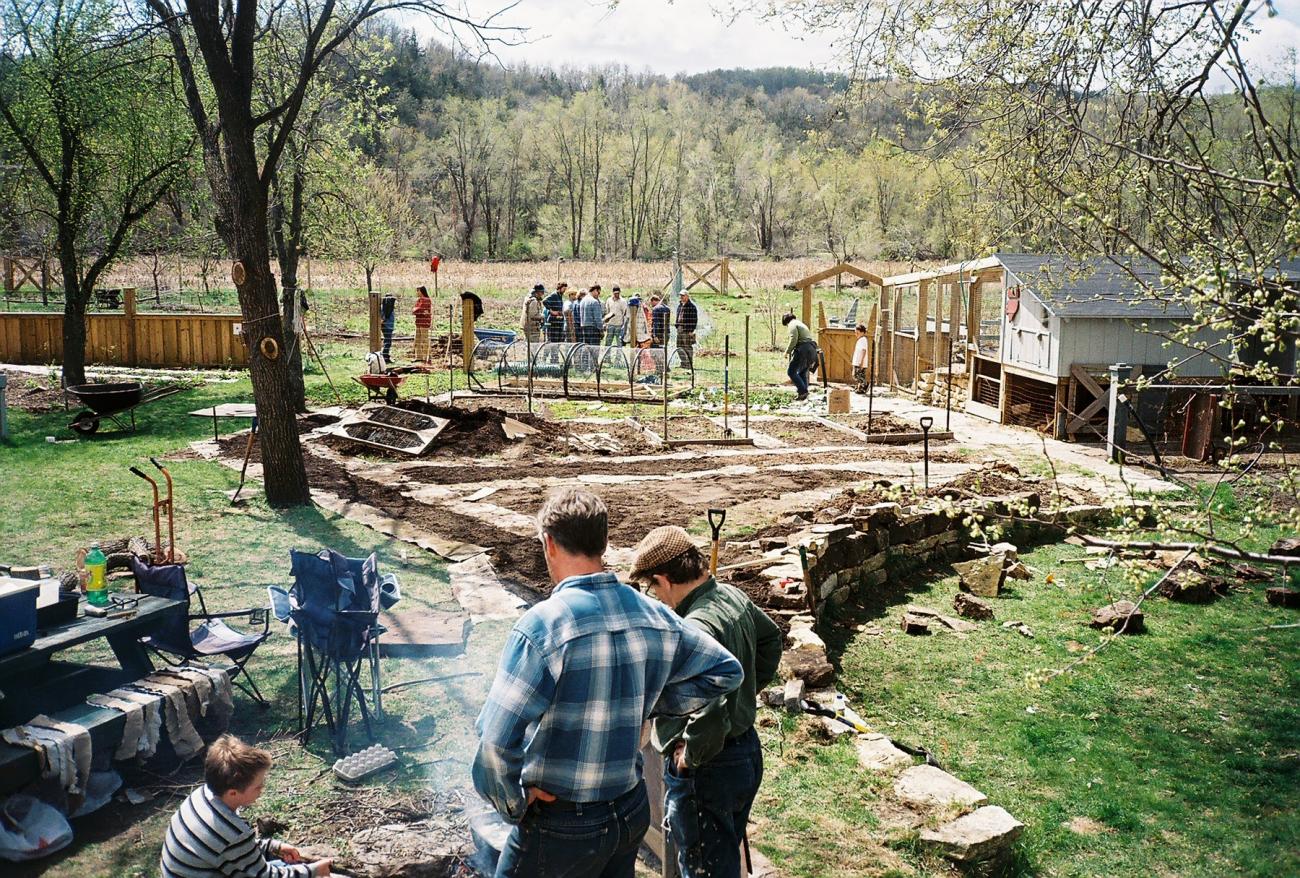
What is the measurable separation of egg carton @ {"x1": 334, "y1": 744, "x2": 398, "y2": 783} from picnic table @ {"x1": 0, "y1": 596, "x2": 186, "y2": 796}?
3.46 feet

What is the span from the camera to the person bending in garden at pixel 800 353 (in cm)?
2131

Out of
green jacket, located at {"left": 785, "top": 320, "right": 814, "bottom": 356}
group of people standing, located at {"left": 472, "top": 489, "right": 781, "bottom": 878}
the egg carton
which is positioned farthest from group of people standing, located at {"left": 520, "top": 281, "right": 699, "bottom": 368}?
group of people standing, located at {"left": 472, "top": 489, "right": 781, "bottom": 878}

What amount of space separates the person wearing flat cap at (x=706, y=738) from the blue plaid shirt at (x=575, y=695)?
79 centimetres

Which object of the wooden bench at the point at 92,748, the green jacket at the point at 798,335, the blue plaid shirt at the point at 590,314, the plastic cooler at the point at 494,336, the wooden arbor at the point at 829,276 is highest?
the wooden arbor at the point at 829,276

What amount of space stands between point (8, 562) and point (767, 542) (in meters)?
6.57

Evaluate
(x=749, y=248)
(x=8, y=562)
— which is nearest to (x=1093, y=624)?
(x=8, y=562)

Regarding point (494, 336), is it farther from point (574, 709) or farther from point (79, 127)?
point (574, 709)

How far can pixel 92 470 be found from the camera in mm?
12883

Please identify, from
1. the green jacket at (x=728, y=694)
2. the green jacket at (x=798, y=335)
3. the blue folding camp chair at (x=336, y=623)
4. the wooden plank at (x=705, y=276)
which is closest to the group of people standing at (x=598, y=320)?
the green jacket at (x=798, y=335)

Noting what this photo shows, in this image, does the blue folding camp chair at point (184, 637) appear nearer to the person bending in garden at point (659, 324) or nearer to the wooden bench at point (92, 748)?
the wooden bench at point (92, 748)

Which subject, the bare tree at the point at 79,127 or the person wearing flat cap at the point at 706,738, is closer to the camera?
the person wearing flat cap at the point at 706,738

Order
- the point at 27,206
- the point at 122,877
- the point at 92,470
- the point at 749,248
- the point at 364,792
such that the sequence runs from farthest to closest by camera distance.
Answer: the point at 749,248, the point at 27,206, the point at 92,470, the point at 364,792, the point at 122,877

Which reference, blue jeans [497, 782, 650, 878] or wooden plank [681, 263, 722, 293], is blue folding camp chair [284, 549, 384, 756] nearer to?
blue jeans [497, 782, 650, 878]

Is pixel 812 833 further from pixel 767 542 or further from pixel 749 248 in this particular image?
pixel 749 248
